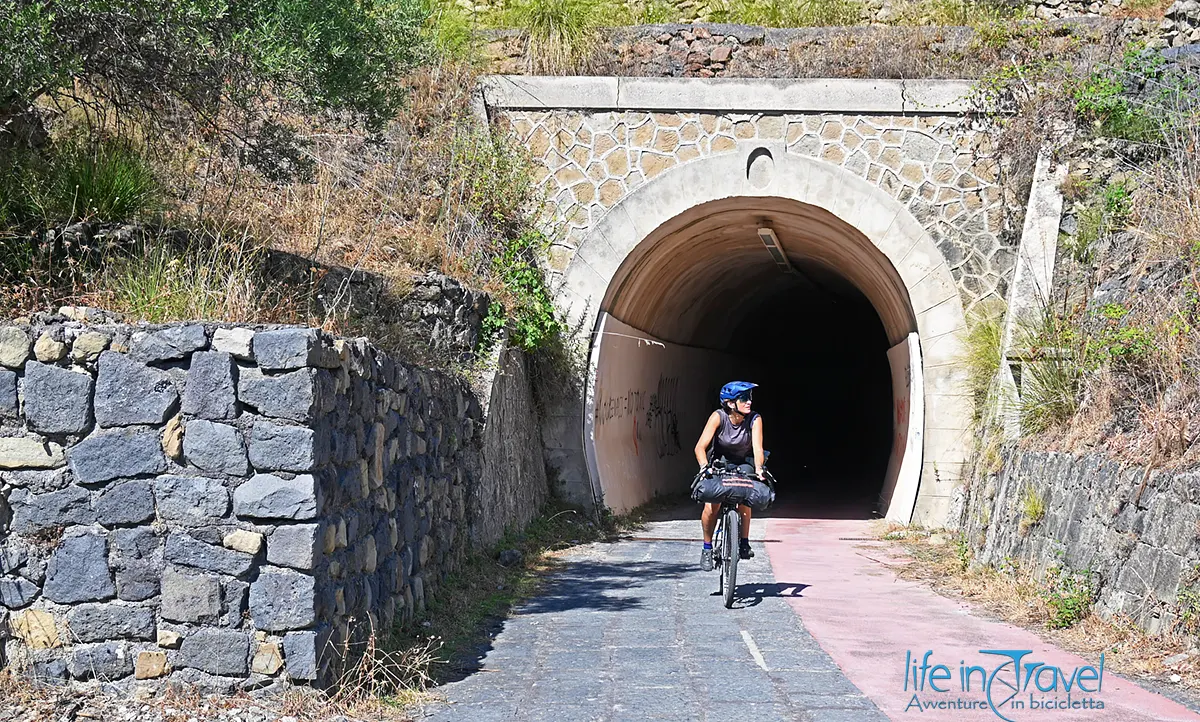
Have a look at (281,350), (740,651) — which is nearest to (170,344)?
(281,350)

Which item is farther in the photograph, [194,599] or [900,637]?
[900,637]

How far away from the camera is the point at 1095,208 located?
11.4 metres

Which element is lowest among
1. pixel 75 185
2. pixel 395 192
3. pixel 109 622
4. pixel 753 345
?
pixel 109 622

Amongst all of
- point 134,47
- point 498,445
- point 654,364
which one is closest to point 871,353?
point 654,364

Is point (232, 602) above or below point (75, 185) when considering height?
below

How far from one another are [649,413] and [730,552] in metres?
8.17

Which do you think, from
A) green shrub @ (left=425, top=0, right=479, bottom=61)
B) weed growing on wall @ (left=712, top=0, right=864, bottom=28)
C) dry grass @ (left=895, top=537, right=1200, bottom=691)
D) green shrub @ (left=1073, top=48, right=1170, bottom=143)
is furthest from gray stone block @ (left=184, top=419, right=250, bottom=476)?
weed growing on wall @ (left=712, top=0, right=864, bottom=28)

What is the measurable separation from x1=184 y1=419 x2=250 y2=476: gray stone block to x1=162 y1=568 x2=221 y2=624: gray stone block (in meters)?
0.49

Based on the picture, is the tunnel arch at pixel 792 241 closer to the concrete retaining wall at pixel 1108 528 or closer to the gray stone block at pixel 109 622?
the concrete retaining wall at pixel 1108 528

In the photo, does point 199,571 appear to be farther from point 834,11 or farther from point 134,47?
point 834,11

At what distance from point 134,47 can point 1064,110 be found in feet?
29.9

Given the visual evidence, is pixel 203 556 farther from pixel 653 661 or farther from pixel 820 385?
pixel 820 385

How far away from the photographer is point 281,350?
504 centimetres

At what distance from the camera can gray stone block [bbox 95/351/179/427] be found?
5039 mm
